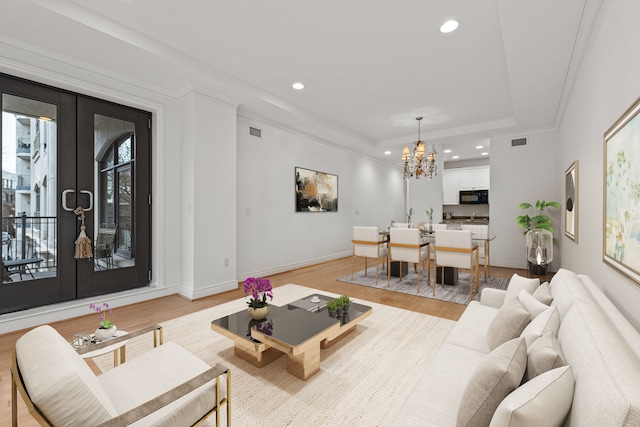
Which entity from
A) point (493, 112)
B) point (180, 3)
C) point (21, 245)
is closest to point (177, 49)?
point (180, 3)

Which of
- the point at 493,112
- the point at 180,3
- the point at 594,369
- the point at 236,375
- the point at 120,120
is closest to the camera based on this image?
the point at 594,369

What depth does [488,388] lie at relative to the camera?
1.02m

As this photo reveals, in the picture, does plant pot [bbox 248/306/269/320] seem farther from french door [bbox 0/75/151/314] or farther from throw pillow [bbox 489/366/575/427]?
french door [bbox 0/75/151/314]

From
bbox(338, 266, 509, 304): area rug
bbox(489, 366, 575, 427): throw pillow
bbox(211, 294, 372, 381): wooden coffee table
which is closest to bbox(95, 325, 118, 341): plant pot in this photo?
bbox(211, 294, 372, 381): wooden coffee table

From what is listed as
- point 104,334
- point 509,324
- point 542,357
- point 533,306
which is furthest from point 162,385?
point 533,306

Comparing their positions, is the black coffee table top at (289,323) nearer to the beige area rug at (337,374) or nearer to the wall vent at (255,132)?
the beige area rug at (337,374)

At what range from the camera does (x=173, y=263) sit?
4.06 m

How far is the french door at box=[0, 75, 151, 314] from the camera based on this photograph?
2941mm

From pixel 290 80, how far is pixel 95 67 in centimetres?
222

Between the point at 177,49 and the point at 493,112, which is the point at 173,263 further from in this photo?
the point at 493,112

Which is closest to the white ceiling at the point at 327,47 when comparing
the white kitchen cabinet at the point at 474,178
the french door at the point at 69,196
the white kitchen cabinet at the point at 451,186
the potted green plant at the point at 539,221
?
the french door at the point at 69,196

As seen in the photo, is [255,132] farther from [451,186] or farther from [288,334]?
[451,186]

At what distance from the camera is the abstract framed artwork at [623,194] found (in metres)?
1.42

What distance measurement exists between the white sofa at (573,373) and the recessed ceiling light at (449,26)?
2334mm
